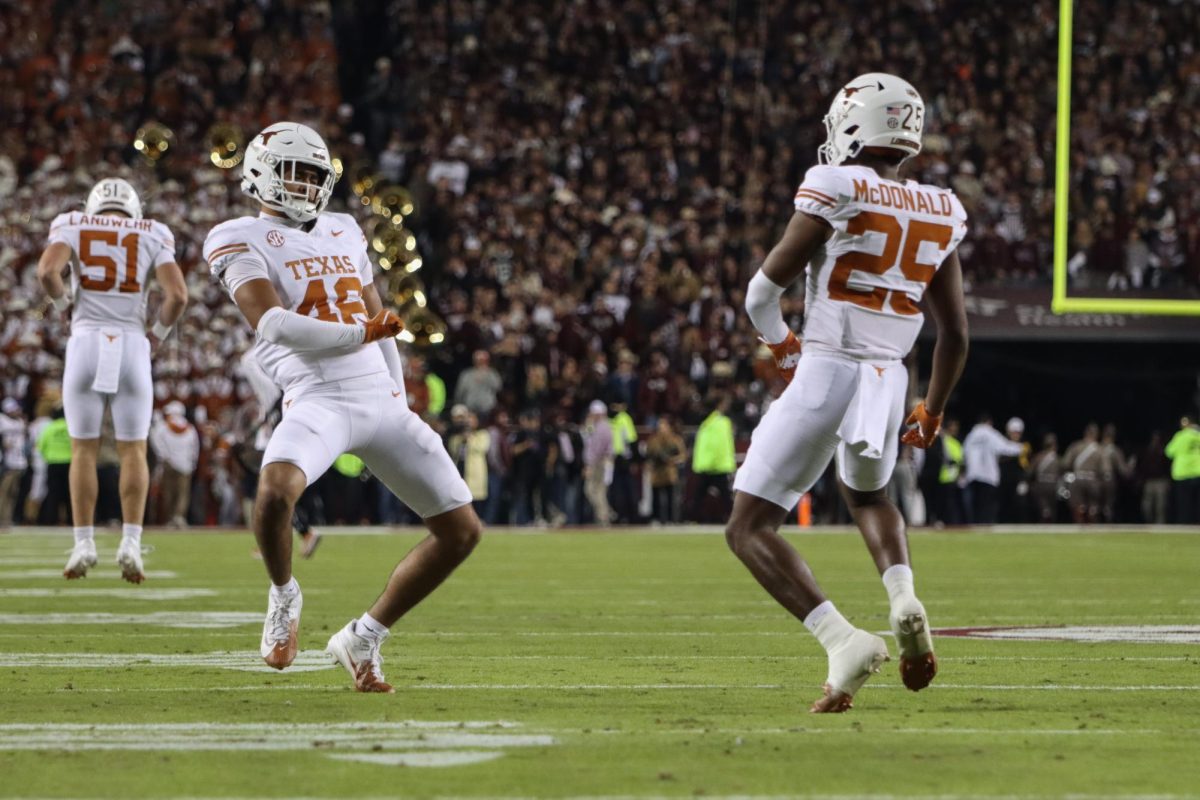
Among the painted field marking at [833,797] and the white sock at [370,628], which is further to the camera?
the white sock at [370,628]

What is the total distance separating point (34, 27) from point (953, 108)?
12.6 meters

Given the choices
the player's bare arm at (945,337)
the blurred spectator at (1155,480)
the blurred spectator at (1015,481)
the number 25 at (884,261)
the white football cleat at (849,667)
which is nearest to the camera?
the white football cleat at (849,667)

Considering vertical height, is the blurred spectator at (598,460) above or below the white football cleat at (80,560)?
below

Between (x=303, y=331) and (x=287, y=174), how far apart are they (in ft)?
2.02

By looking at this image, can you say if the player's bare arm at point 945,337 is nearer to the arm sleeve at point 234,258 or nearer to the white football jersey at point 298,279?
the white football jersey at point 298,279

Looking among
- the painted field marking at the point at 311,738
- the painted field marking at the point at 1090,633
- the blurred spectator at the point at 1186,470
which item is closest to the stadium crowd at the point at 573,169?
the blurred spectator at the point at 1186,470

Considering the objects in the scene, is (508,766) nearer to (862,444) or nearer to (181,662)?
(862,444)

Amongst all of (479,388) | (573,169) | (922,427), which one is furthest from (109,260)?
(573,169)

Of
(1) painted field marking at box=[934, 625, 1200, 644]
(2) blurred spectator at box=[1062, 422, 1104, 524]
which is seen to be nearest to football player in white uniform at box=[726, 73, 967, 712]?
(1) painted field marking at box=[934, 625, 1200, 644]

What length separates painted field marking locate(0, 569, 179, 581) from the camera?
12625mm

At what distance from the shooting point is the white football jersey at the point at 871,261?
609 centimetres

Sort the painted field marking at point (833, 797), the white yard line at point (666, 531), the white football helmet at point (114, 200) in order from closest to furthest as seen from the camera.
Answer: the painted field marking at point (833, 797), the white football helmet at point (114, 200), the white yard line at point (666, 531)

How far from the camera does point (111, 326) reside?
1138 cm

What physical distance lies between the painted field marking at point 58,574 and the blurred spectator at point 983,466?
47.3 feet
